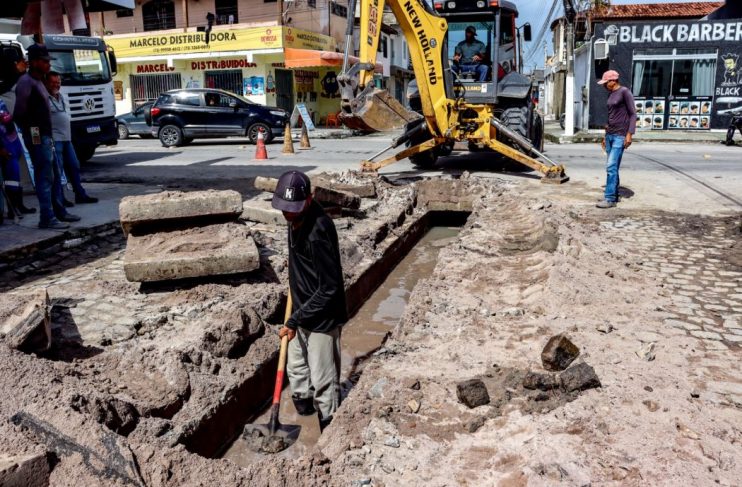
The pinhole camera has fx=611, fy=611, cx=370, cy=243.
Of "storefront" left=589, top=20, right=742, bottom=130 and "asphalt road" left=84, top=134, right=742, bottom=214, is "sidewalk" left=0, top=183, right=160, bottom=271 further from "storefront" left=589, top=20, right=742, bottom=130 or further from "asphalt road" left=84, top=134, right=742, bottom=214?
"storefront" left=589, top=20, right=742, bottom=130

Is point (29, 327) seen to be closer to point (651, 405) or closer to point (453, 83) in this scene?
point (651, 405)

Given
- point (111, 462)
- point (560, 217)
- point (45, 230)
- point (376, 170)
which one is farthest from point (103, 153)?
point (111, 462)

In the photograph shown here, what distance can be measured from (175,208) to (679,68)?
20261mm

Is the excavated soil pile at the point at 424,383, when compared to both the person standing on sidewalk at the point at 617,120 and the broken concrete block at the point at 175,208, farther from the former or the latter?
the person standing on sidewalk at the point at 617,120

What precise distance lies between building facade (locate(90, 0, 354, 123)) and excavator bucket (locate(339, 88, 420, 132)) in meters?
16.9

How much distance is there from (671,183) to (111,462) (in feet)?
33.6

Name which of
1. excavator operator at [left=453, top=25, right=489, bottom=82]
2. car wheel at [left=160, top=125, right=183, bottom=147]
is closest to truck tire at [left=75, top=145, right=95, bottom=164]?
car wheel at [left=160, top=125, right=183, bottom=147]

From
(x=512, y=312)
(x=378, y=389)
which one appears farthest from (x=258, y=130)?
(x=378, y=389)

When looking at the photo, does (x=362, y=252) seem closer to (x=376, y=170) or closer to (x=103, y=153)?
(x=376, y=170)

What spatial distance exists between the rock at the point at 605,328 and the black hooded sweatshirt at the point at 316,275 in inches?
76.4

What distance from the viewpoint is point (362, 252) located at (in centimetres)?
712

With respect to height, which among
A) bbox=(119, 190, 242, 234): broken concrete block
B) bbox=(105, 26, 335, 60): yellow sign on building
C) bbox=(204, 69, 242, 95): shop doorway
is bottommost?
bbox=(119, 190, 242, 234): broken concrete block

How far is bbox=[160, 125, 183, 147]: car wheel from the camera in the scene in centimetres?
1908

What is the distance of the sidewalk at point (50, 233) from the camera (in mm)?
6344
